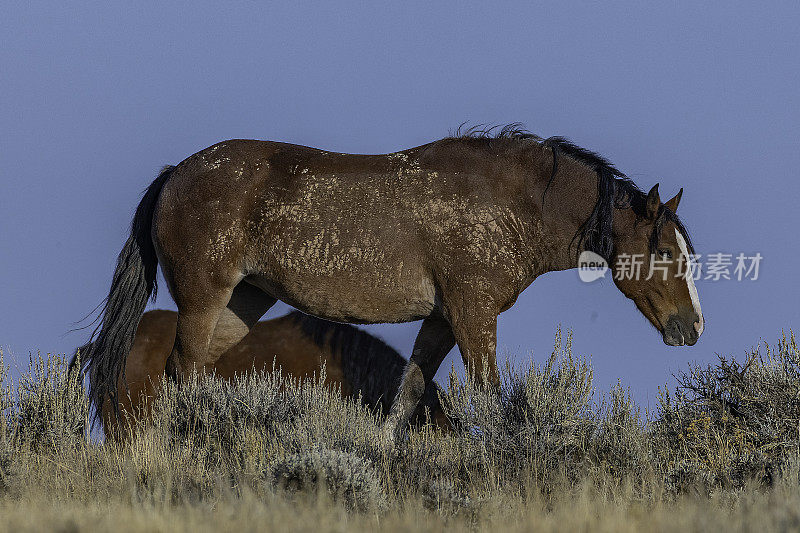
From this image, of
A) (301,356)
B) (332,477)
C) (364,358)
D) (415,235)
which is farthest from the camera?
(301,356)

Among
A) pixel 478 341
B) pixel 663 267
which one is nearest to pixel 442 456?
pixel 478 341

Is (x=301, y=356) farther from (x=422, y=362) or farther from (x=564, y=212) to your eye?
(x=564, y=212)

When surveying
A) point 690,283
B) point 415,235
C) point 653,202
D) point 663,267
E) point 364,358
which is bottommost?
point 364,358

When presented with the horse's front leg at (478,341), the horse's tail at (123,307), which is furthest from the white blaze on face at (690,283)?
the horse's tail at (123,307)

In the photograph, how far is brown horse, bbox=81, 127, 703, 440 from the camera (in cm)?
787

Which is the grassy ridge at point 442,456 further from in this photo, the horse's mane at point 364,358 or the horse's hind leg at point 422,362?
the horse's mane at point 364,358

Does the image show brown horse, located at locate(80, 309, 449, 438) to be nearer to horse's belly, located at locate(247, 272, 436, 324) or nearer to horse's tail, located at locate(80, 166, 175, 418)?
horse's tail, located at locate(80, 166, 175, 418)

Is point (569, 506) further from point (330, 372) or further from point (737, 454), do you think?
point (330, 372)

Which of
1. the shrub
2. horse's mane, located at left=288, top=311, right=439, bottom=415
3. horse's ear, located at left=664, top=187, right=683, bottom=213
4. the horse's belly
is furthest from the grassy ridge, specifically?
horse's mane, located at left=288, top=311, right=439, bottom=415

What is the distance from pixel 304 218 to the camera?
809 centimetres

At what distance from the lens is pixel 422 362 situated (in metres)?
8.53

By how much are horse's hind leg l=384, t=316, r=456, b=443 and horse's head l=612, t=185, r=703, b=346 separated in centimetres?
172

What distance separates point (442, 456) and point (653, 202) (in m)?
2.80

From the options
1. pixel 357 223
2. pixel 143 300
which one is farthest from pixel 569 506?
pixel 143 300
